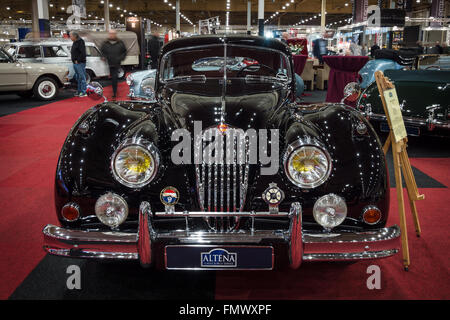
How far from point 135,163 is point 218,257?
0.67 m

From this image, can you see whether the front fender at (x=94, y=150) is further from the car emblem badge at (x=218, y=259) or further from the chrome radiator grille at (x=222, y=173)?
the car emblem badge at (x=218, y=259)

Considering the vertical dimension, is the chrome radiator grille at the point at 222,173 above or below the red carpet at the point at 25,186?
above

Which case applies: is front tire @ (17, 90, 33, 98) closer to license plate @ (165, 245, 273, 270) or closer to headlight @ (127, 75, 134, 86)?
headlight @ (127, 75, 134, 86)

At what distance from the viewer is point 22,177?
4480 millimetres

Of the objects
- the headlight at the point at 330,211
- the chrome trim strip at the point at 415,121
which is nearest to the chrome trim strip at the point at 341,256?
the headlight at the point at 330,211

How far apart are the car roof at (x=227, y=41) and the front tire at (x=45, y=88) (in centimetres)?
861

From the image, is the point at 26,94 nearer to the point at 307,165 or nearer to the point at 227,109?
the point at 227,109

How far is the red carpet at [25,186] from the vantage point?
272 centimetres

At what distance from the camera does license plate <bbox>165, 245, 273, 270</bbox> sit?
199 cm

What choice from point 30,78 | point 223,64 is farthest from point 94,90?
point 30,78

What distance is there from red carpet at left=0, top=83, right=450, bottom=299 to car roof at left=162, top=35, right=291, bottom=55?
171 centimetres

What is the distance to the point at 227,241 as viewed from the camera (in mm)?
1968

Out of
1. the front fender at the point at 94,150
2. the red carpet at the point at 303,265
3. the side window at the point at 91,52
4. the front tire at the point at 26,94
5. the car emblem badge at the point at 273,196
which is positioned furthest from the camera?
the side window at the point at 91,52

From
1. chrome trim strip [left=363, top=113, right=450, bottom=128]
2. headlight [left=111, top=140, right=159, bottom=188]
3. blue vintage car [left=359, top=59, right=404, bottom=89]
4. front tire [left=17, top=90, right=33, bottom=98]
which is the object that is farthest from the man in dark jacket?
headlight [left=111, top=140, right=159, bottom=188]
